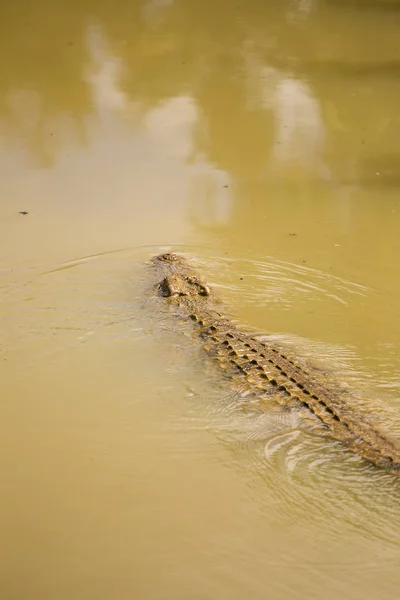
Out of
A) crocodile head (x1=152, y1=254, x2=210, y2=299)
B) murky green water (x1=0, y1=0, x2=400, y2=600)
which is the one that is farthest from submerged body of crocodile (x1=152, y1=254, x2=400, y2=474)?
murky green water (x1=0, y1=0, x2=400, y2=600)

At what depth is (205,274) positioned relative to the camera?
5.27m

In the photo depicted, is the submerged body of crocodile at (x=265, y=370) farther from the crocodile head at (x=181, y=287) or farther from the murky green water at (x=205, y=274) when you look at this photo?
the murky green water at (x=205, y=274)

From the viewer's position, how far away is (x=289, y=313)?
4805mm

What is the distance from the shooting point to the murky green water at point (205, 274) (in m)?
3.17

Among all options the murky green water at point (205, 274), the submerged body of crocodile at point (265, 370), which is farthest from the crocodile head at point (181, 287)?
the murky green water at point (205, 274)

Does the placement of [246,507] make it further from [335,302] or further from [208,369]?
[335,302]

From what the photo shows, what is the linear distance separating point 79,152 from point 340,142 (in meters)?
2.27

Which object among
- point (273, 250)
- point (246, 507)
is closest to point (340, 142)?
point (273, 250)

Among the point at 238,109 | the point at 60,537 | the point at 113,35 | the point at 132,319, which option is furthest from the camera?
the point at 113,35

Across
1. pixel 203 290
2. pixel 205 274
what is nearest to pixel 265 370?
pixel 203 290

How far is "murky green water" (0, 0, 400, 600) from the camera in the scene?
317 cm

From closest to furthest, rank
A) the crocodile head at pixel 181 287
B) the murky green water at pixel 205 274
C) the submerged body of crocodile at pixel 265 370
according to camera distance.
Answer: the murky green water at pixel 205 274
the submerged body of crocodile at pixel 265 370
the crocodile head at pixel 181 287

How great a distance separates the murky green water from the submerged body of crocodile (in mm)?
112

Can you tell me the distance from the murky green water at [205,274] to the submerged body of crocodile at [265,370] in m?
0.11
